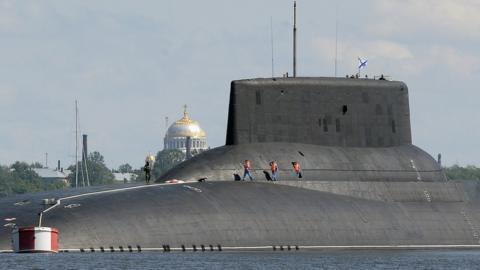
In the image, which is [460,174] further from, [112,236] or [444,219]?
[112,236]

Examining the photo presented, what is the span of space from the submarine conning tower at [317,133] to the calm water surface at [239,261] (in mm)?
5813

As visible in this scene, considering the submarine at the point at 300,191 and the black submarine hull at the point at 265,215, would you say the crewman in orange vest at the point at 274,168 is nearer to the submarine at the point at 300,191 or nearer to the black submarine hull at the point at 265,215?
the submarine at the point at 300,191

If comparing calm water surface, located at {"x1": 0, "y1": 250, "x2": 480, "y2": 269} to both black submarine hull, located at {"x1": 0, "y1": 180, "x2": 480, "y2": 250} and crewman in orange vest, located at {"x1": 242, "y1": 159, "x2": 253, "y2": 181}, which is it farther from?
crewman in orange vest, located at {"x1": 242, "y1": 159, "x2": 253, "y2": 181}

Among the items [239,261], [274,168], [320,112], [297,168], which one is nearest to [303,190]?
[297,168]

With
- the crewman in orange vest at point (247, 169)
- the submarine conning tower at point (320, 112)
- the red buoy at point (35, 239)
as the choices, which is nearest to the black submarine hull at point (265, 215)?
the crewman in orange vest at point (247, 169)

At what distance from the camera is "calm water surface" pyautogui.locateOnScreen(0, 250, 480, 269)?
4516 cm

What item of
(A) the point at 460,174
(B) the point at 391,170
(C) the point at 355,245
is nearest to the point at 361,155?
(B) the point at 391,170

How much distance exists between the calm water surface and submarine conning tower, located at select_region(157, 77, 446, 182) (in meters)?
5.81

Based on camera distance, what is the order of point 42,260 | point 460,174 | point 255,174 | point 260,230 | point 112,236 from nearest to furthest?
point 42,260
point 112,236
point 260,230
point 255,174
point 460,174

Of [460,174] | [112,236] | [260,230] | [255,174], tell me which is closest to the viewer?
[112,236]

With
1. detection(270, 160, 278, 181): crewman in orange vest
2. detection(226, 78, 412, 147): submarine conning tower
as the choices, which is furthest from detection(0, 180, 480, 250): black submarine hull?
detection(226, 78, 412, 147): submarine conning tower

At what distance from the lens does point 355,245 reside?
5594 cm

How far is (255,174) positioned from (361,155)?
4.82 m

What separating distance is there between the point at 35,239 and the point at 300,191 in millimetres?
13088
